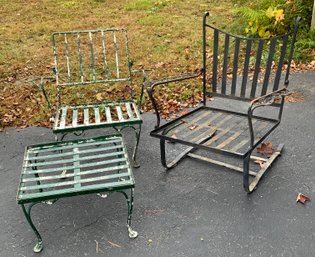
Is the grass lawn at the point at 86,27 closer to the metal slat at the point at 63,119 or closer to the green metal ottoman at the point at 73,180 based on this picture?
the metal slat at the point at 63,119

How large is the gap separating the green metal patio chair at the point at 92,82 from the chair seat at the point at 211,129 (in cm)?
36

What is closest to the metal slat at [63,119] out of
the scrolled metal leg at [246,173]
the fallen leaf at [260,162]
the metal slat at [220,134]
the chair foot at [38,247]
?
the chair foot at [38,247]

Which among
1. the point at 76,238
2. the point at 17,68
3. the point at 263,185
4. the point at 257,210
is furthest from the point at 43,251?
the point at 17,68

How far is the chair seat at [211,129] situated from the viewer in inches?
129

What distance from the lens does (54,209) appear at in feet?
10.4

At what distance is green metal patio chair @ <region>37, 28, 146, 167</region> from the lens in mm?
3559

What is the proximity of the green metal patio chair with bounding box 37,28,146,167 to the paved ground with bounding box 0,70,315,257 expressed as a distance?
572 millimetres

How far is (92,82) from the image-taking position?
4.17m

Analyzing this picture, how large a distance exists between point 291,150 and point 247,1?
19.9 ft

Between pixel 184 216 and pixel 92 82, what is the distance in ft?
6.42

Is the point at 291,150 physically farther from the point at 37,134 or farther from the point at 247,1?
the point at 247,1

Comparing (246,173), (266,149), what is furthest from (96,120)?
(266,149)

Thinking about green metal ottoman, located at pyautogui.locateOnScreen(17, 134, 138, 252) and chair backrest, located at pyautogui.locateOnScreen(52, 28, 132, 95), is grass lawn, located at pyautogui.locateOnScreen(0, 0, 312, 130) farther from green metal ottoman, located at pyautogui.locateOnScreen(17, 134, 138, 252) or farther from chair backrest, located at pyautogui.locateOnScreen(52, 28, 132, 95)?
green metal ottoman, located at pyautogui.locateOnScreen(17, 134, 138, 252)

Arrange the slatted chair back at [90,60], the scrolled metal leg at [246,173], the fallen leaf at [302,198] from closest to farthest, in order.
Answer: the scrolled metal leg at [246,173], the fallen leaf at [302,198], the slatted chair back at [90,60]
